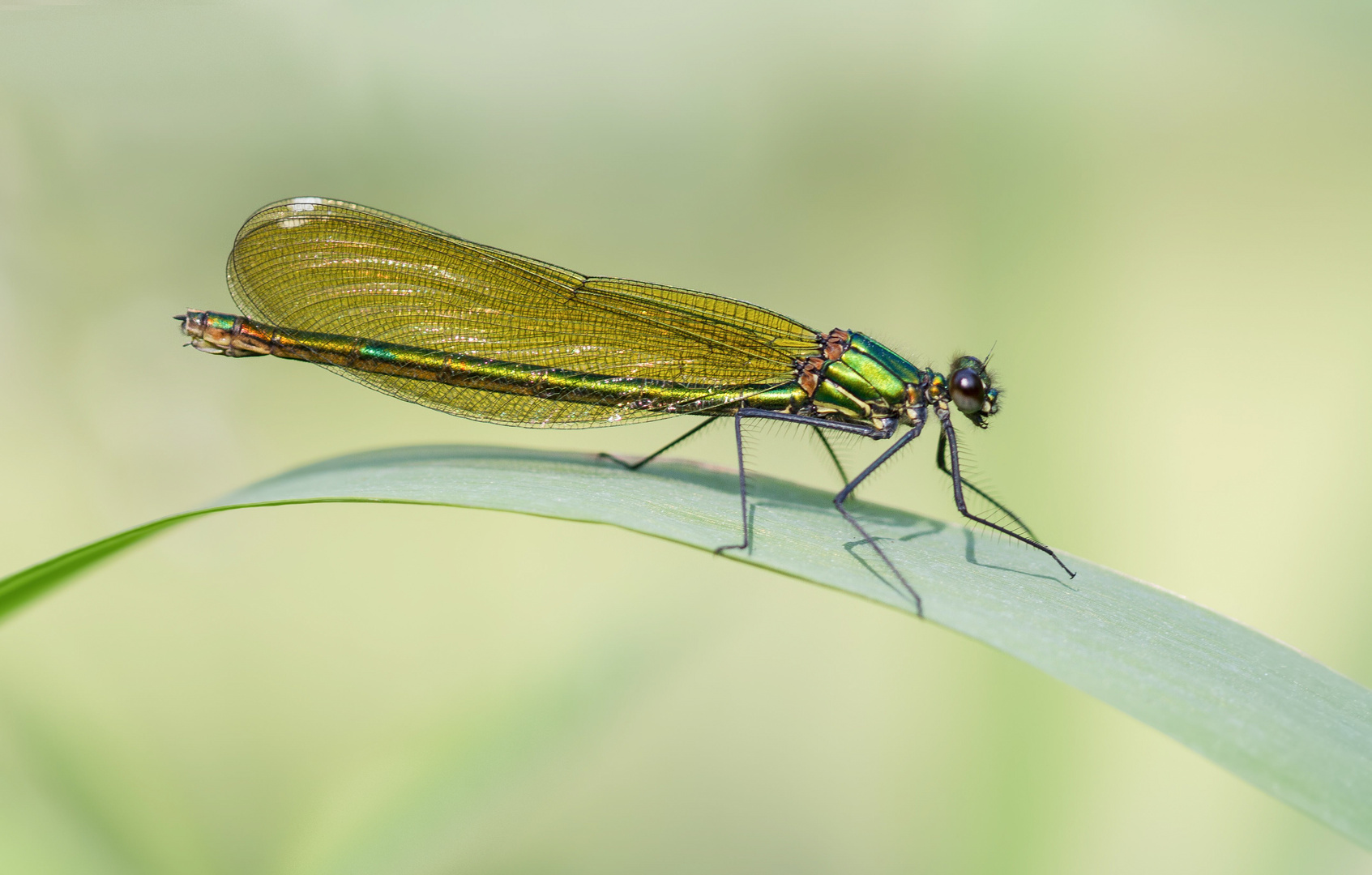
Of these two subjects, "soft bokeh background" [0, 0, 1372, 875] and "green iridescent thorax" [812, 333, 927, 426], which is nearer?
"soft bokeh background" [0, 0, 1372, 875]

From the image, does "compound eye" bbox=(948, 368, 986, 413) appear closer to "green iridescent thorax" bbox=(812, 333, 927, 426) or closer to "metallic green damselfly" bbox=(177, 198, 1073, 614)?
"metallic green damselfly" bbox=(177, 198, 1073, 614)

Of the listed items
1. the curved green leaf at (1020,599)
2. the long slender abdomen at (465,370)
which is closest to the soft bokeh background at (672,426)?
the curved green leaf at (1020,599)

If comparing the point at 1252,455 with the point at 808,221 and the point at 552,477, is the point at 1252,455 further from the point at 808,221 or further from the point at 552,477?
the point at 552,477

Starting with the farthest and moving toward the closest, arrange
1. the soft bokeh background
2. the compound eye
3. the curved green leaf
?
the compound eye < the soft bokeh background < the curved green leaf

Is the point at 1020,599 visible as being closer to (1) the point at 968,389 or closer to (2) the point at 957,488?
(2) the point at 957,488

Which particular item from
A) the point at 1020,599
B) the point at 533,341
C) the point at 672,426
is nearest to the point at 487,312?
the point at 533,341

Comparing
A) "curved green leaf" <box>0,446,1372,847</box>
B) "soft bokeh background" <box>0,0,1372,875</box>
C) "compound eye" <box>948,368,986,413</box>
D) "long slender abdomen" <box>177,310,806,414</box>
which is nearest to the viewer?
"curved green leaf" <box>0,446,1372,847</box>

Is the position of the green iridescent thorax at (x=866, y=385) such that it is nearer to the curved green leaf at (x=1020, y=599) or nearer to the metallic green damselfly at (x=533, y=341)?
the metallic green damselfly at (x=533, y=341)

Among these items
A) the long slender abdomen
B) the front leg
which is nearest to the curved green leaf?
the front leg
